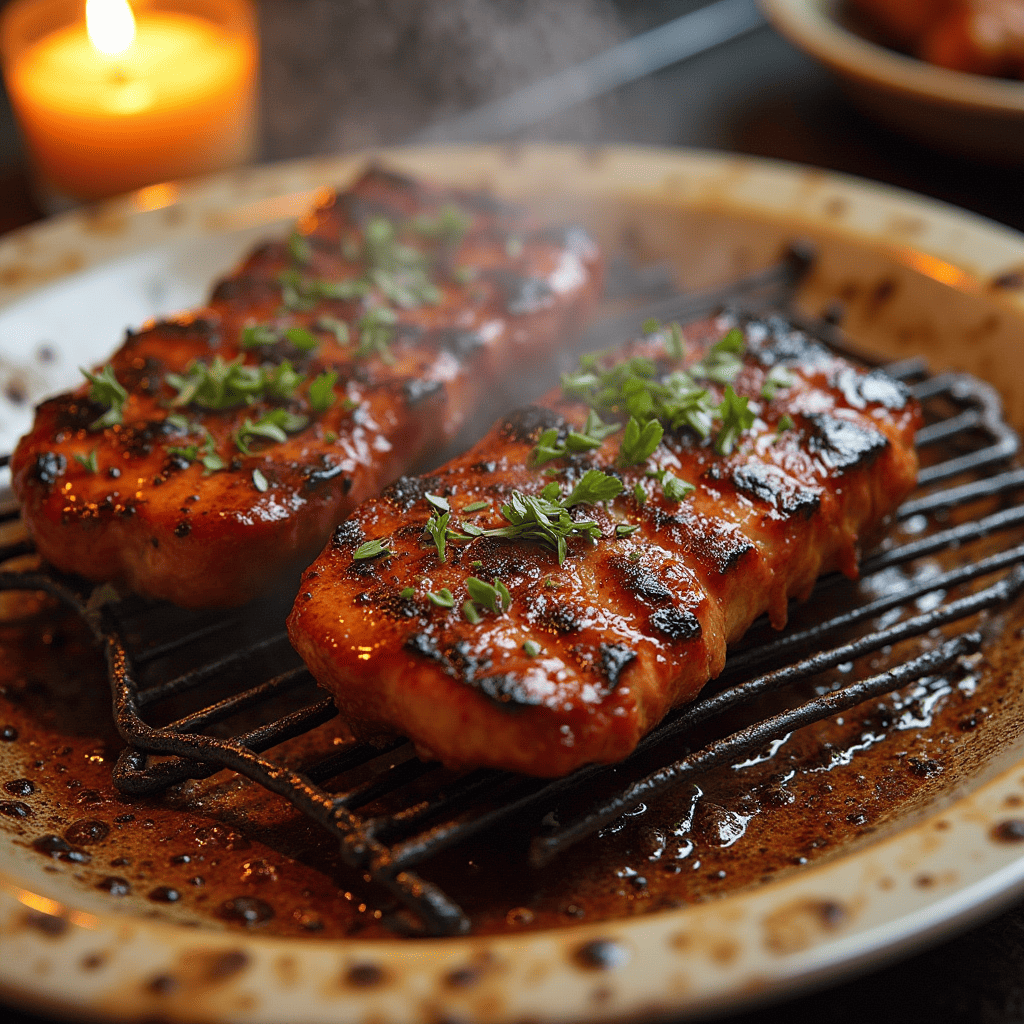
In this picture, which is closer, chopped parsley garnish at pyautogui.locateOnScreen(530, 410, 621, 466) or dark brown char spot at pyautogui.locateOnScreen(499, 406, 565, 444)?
chopped parsley garnish at pyautogui.locateOnScreen(530, 410, 621, 466)

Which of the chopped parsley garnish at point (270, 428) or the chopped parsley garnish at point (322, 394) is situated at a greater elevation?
the chopped parsley garnish at point (322, 394)

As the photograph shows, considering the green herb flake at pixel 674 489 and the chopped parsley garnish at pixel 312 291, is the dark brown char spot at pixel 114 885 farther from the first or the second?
the chopped parsley garnish at pixel 312 291

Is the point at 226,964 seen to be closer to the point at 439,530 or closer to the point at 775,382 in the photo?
the point at 439,530

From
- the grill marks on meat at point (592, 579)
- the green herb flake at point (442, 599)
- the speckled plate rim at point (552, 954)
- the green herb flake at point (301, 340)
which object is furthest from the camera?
the green herb flake at point (301, 340)

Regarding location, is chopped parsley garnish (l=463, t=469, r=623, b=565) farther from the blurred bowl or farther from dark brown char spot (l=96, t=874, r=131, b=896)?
the blurred bowl

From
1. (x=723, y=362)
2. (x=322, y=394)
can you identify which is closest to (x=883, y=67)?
(x=723, y=362)

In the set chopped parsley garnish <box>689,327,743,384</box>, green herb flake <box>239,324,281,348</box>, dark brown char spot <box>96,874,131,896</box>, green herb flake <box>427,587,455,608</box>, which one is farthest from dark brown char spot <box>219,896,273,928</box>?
chopped parsley garnish <box>689,327,743,384</box>

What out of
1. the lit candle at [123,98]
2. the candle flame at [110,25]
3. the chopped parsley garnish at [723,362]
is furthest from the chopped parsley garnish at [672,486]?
the candle flame at [110,25]
